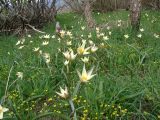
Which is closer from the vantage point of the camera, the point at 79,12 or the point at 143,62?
the point at 143,62

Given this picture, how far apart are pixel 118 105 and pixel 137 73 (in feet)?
3.29

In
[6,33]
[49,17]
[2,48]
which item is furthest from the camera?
[49,17]

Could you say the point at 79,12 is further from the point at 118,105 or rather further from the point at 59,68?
the point at 118,105

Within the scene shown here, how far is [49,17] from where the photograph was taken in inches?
444

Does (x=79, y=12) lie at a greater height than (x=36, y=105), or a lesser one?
lesser

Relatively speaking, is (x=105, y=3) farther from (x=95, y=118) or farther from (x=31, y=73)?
(x=95, y=118)

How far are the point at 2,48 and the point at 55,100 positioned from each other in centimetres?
361

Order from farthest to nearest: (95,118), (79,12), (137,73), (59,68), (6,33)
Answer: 1. (79,12)
2. (6,33)
3. (59,68)
4. (137,73)
5. (95,118)

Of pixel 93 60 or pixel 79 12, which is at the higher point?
pixel 93 60

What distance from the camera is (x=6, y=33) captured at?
935 cm

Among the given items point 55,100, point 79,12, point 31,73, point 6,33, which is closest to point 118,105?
point 55,100

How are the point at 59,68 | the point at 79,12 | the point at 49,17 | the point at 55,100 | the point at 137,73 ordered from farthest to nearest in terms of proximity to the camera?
the point at 79,12, the point at 49,17, the point at 59,68, the point at 137,73, the point at 55,100

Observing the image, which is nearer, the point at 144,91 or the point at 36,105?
the point at 144,91

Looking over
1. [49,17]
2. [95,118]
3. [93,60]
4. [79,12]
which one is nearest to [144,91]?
[95,118]
